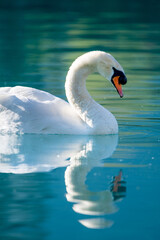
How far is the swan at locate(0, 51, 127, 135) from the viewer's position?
26.6 feet

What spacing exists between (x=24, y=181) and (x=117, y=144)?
1.87 m

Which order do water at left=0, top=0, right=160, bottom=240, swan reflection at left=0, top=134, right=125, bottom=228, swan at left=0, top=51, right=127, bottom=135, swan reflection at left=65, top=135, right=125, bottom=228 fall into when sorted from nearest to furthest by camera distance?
water at left=0, top=0, right=160, bottom=240 < swan reflection at left=65, top=135, right=125, bottom=228 < swan reflection at left=0, top=134, right=125, bottom=228 < swan at left=0, top=51, right=127, bottom=135

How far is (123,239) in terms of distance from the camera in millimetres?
4762

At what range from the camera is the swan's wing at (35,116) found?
812 cm

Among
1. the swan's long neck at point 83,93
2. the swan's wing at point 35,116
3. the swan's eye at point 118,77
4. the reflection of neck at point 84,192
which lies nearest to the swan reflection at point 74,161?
the reflection of neck at point 84,192

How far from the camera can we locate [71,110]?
837 centimetres

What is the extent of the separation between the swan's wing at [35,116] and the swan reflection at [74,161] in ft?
0.34

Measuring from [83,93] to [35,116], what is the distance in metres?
0.74

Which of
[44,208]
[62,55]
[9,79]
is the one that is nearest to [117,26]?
[62,55]

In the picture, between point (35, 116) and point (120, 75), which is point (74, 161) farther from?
point (120, 75)

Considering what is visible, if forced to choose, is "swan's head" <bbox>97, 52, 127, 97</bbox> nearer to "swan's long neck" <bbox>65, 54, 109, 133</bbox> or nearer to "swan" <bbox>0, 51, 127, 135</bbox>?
"swan" <bbox>0, 51, 127, 135</bbox>

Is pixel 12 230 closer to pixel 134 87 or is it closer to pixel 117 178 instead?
pixel 117 178

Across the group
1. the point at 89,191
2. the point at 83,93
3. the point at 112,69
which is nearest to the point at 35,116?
the point at 83,93

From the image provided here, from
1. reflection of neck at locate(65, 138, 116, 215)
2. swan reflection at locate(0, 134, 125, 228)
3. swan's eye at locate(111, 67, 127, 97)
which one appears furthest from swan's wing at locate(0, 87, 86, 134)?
reflection of neck at locate(65, 138, 116, 215)
